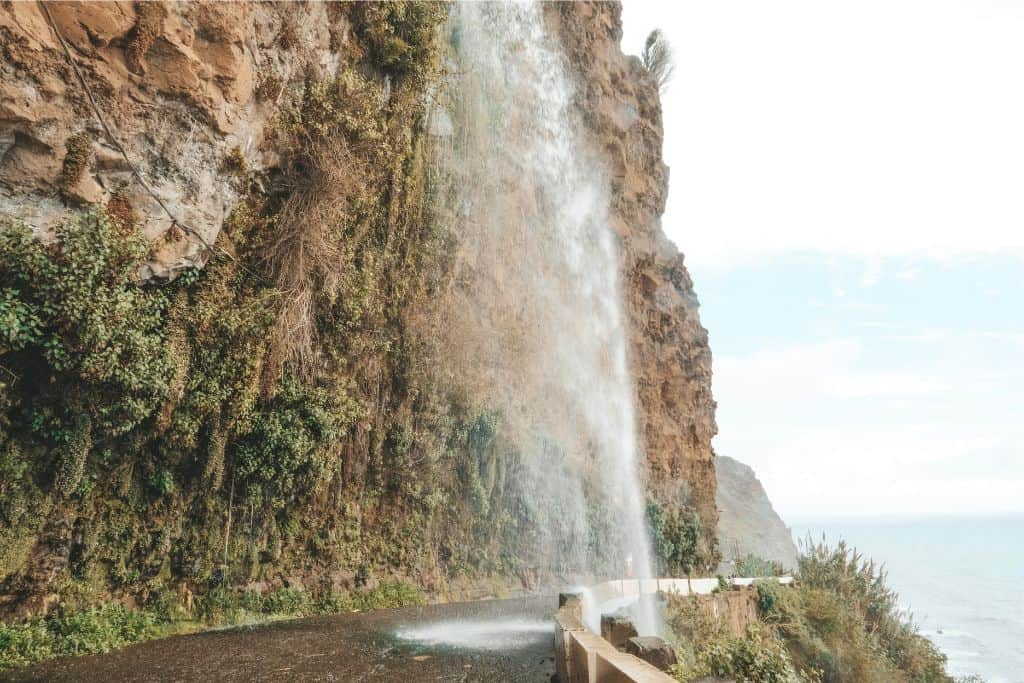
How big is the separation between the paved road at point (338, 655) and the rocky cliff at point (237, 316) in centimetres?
161

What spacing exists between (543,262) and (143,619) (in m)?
17.8

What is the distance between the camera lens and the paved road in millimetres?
7512

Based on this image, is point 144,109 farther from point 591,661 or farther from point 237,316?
point 591,661

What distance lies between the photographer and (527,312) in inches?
909

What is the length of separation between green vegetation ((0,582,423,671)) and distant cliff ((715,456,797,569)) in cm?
6268

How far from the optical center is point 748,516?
83.9m

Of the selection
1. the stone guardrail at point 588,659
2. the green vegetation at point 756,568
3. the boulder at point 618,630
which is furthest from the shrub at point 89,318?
the green vegetation at point 756,568

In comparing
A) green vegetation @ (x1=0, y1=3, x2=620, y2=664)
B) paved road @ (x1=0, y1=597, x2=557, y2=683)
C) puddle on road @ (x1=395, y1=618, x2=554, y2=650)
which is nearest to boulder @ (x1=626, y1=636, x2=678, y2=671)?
paved road @ (x1=0, y1=597, x2=557, y2=683)

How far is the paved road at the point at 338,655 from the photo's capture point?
7512 millimetres

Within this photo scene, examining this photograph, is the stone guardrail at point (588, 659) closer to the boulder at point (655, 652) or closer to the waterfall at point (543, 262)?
the boulder at point (655, 652)

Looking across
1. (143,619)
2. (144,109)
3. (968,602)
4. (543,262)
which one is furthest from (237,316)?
(968,602)

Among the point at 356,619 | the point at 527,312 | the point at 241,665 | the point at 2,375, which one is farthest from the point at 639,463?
Answer: the point at 2,375

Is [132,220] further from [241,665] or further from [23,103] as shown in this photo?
[241,665]

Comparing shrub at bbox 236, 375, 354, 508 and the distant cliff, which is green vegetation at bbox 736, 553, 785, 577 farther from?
the distant cliff
